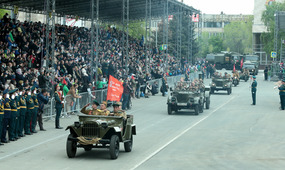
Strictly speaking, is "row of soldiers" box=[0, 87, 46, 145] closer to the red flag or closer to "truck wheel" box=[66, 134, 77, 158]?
"truck wheel" box=[66, 134, 77, 158]

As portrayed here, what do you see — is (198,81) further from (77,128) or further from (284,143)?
(77,128)

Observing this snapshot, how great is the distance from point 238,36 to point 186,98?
393ft

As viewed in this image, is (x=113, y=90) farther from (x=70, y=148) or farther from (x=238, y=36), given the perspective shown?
(x=238, y=36)

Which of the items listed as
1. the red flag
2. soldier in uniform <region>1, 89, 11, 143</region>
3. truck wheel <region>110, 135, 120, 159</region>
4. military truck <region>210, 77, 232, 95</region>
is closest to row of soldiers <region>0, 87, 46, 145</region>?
soldier in uniform <region>1, 89, 11, 143</region>

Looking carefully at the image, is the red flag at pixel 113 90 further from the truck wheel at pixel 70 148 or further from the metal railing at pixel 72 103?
the truck wheel at pixel 70 148

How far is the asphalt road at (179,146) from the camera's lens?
15.5 m

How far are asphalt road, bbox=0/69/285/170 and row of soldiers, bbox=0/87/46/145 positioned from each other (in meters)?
0.41

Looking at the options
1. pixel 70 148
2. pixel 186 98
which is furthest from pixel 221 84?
pixel 70 148

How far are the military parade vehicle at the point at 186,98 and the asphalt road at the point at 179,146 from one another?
1.57ft

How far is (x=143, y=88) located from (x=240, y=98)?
7.40 meters

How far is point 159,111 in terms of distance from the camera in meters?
32.3

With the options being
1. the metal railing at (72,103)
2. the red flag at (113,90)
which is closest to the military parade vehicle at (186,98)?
the metal railing at (72,103)

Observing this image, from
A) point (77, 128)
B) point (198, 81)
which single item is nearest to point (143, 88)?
point (198, 81)

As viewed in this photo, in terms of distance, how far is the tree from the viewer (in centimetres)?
14650
